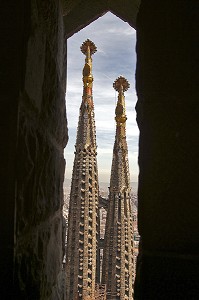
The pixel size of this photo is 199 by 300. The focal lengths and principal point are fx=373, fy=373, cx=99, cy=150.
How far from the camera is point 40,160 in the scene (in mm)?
1088

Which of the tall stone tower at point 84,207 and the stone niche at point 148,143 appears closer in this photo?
the stone niche at point 148,143

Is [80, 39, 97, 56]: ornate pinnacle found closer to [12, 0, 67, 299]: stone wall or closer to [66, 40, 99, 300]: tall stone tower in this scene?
[66, 40, 99, 300]: tall stone tower

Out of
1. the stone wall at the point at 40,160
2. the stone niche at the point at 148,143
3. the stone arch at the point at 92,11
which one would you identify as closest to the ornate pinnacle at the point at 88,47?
the stone arch at the point at 92,11

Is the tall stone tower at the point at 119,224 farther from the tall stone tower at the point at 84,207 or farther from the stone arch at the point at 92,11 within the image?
the stone arch at the point at 92,11

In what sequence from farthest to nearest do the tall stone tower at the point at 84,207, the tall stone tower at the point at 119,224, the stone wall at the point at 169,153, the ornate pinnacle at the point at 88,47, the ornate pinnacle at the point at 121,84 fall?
the ornate pinnacle at the point at 121,84 → the ornate pinnacle at the point at 88,47 → the tall stone tower at the point at 119,224 → the tall stone tower at the point at 84,207 → the stone wall at the point at 169,153

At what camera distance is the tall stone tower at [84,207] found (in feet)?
48.2

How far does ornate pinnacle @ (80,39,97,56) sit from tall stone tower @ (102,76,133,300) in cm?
181

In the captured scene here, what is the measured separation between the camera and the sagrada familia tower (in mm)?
14797

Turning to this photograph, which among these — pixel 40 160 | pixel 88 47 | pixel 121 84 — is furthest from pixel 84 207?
pixel 40 160

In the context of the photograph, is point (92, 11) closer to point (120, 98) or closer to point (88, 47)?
point (88, 47)

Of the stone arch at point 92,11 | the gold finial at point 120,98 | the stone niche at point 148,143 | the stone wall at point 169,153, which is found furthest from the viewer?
the gold finial at point 120,98

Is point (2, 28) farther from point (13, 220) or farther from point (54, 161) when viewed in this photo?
point (54, 161)

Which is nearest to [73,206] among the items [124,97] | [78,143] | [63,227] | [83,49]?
[78,143]

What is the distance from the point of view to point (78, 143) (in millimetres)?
15586
